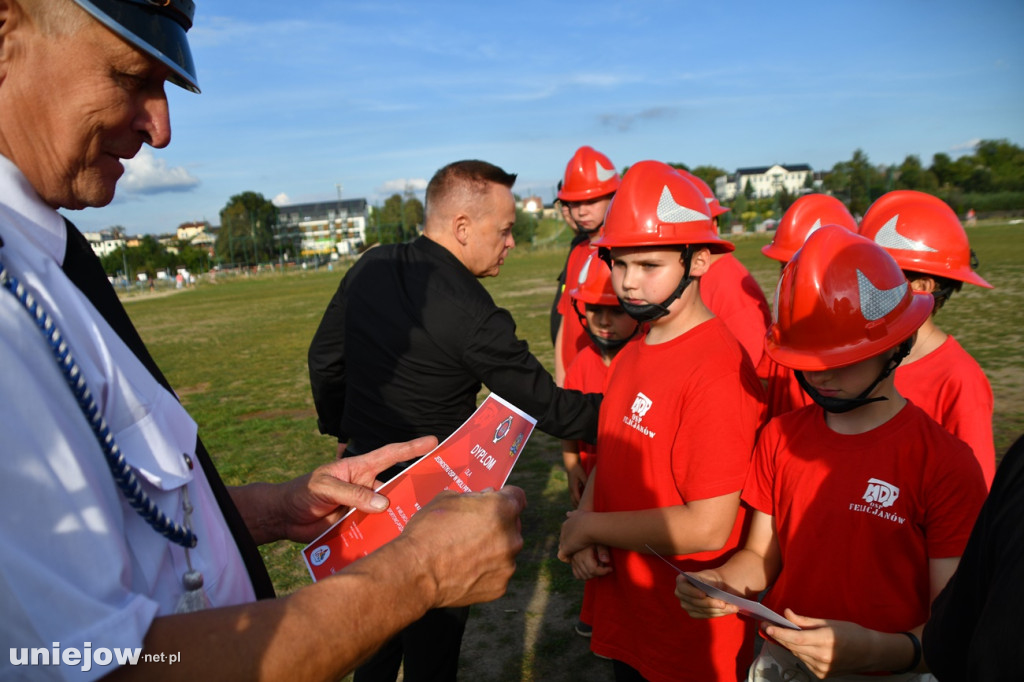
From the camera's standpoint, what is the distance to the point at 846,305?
2166mm

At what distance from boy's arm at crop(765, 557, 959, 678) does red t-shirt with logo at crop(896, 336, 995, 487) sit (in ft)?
2.56

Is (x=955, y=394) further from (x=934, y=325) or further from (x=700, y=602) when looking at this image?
(x=700, y=602)

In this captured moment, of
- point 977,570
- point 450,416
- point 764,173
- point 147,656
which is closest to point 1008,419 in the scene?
point 450,416

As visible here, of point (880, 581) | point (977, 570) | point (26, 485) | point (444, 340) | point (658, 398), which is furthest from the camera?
point (444, 340)

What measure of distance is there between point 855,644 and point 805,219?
289 cm

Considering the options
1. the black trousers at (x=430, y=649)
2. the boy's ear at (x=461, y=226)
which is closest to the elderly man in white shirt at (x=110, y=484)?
the black trousers at (x=430, y=649)

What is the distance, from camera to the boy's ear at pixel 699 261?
9.18 feet

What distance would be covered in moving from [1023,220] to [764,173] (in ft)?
346

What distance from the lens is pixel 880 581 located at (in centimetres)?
207

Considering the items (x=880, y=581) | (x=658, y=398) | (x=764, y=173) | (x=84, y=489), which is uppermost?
(x=764, y=173)

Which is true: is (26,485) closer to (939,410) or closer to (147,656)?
(147,656)

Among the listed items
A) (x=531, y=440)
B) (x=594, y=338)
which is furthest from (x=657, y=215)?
(x=531, y=440)

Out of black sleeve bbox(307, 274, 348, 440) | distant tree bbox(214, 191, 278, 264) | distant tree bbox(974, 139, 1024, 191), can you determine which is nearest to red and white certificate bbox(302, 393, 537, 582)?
black sleeve bbox(307, 274, 348, 440)

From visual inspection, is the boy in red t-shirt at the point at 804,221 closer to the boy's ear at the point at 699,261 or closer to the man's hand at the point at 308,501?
the boy's ear at the point at 699,261
